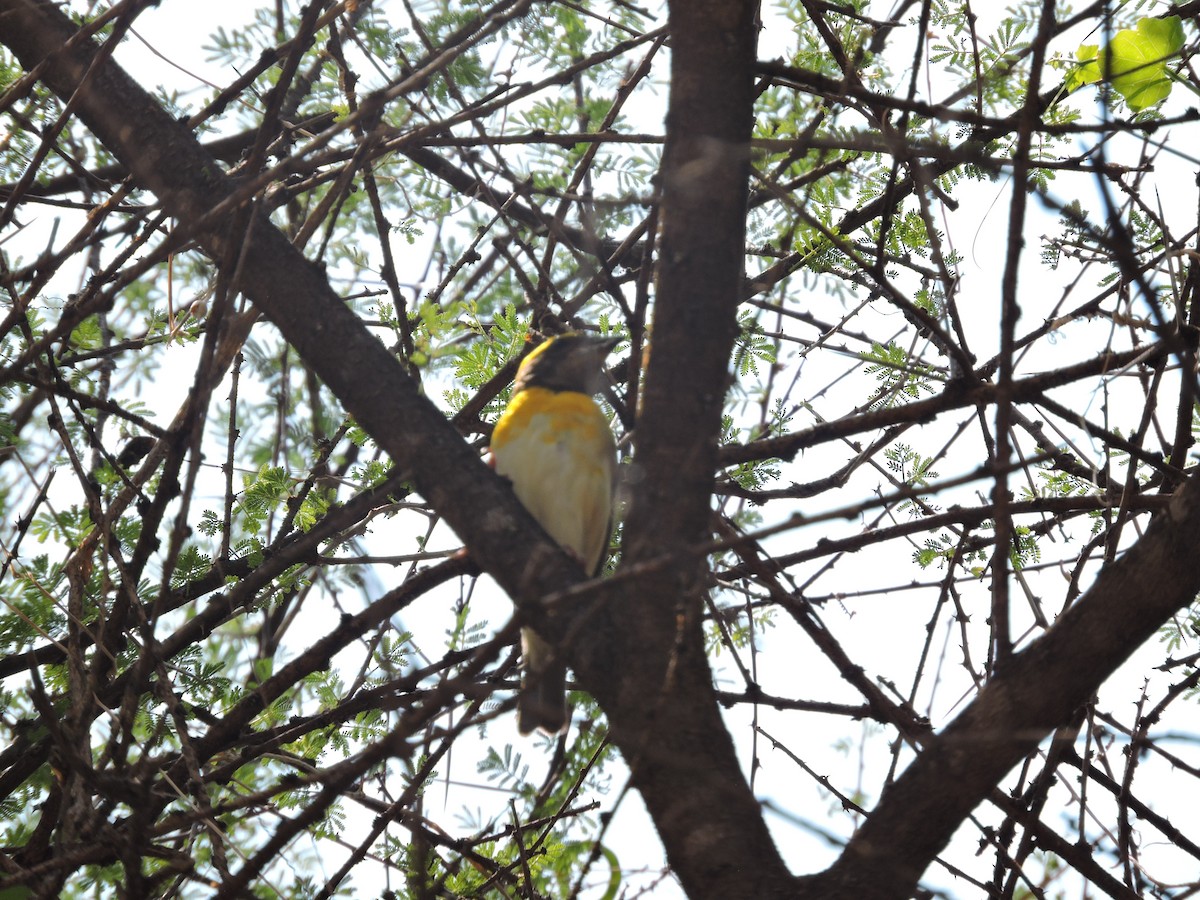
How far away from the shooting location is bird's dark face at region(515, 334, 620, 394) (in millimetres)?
4285

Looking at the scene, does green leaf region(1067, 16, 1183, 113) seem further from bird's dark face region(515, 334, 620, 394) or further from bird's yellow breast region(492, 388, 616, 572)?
bird's yellow breast region(492, 388, 616, 572)

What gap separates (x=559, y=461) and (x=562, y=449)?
0.05 metres

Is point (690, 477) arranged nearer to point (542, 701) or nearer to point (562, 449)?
point (542, 701)

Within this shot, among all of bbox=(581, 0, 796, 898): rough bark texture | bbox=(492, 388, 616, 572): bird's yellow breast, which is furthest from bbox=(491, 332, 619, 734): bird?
bbox=(581, 0, 796, 898): rough bark texture

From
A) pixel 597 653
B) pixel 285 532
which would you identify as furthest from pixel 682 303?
pixel 285 532

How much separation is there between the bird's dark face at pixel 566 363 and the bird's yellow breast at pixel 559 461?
8cm

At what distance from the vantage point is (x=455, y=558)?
11.2ft

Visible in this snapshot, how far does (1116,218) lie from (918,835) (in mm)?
1134

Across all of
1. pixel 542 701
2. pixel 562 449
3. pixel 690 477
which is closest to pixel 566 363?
pixel 562 449

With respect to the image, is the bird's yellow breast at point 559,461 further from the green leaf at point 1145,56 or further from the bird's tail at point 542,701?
the green leaf at point 1145,56

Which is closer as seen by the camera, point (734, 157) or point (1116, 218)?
point (1116, 218)

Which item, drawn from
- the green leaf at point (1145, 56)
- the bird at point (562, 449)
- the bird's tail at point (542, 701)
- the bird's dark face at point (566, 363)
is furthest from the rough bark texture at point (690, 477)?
the bird's dark face at point (566, 363)

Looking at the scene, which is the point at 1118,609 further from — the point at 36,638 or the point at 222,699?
the point at 36,638

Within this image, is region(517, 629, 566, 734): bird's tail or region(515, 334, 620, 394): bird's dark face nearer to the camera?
region(517, 629, 566, 734): bird's tail
